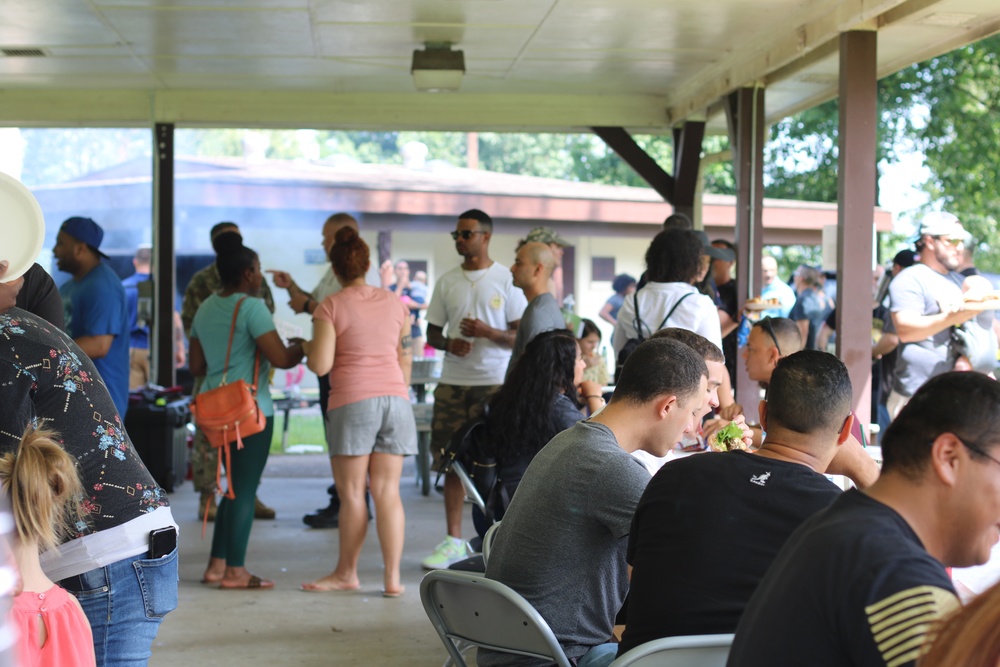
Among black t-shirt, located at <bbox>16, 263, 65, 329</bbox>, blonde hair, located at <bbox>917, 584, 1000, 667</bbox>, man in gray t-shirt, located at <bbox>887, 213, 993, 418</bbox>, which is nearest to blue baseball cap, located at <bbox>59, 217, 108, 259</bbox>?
black t-shirt, located at <bbox>16, 263, 65, 329</bbox>

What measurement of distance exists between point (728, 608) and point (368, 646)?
2.56m

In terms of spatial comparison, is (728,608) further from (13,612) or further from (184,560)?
(184,560)

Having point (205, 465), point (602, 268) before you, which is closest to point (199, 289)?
point (205, 465)

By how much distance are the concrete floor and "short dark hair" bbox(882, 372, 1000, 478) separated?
3047 mm

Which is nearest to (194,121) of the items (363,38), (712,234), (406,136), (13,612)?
(363,38)

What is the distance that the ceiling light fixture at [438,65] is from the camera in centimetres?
661

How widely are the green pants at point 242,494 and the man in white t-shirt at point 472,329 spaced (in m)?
0.97

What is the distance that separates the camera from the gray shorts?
4922 millimetres

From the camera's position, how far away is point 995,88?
46.6 ft

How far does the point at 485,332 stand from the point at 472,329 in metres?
0.07

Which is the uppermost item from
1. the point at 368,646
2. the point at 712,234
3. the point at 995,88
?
the point at 995,88

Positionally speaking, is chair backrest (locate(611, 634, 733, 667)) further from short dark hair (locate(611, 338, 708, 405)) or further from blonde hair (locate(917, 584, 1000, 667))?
blonde hair (locate(917, 584, 1000, 667))

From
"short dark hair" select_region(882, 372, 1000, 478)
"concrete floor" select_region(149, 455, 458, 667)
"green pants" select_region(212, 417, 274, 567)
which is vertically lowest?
"concrete floor" select_region(149, 455, 458, 667)

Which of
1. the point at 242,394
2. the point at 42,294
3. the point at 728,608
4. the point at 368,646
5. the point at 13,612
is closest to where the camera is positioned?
the point at 13,612
